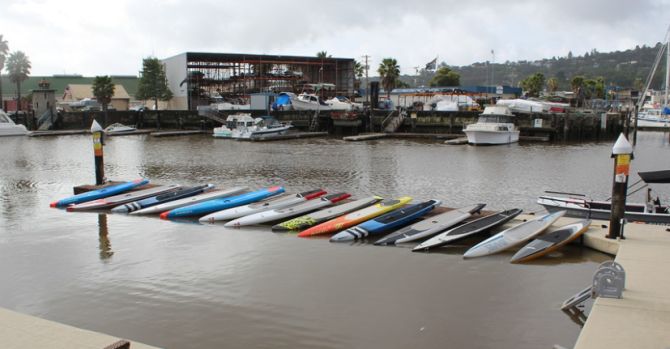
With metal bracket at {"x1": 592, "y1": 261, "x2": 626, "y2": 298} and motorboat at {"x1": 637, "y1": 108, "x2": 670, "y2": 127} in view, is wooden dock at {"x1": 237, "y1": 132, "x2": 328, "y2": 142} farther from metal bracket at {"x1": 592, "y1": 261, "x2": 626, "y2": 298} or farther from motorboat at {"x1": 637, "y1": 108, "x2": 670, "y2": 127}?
metal bracket at {"x1": 592, "y1": 261, "x2": 626, "y2": 298}

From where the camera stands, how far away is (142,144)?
51094 millimetres

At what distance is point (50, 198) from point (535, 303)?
19003 mm

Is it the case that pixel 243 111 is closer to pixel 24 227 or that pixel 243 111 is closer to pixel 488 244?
pixel 24 227

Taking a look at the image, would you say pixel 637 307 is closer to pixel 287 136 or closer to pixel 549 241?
pixel 549 241

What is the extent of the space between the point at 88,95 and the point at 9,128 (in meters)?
37.8

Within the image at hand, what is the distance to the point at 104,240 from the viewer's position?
1501cm

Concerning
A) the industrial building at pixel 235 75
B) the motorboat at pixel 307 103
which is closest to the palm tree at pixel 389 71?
the industrial building at pixel 235 75

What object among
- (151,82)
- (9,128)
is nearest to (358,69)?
(151,82)

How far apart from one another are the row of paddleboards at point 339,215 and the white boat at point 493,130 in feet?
102

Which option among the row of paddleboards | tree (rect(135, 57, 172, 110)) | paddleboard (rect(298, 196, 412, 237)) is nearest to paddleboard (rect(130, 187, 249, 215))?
the row of paddleboards

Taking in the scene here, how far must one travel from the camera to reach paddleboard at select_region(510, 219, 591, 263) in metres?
12.9

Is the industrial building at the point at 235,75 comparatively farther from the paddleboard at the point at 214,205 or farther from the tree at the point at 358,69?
the paddleboard at the point at 214,205

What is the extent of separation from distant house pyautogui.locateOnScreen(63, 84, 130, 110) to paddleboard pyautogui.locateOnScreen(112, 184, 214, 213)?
76.1 metres

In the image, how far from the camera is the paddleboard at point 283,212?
Answer: 16422 millimetres
